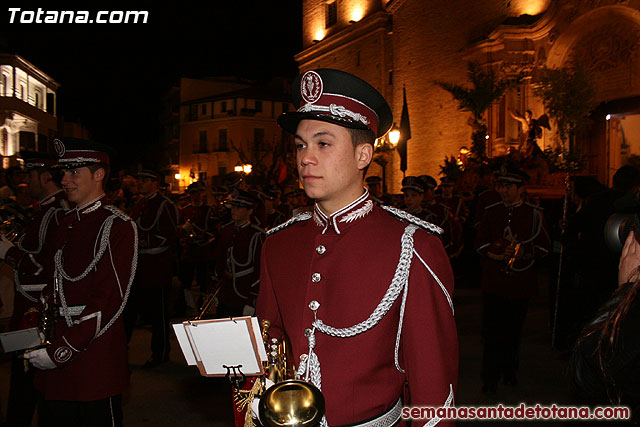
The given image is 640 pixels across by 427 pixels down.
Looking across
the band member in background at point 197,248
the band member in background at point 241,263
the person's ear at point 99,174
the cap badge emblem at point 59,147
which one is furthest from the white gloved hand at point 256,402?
the band member in background at point 197,248

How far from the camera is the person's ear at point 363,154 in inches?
90.7

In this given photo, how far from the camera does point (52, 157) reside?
17.3 ft

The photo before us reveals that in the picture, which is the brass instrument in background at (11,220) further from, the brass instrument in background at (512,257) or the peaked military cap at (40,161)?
the brass instrument in background at (512,257)

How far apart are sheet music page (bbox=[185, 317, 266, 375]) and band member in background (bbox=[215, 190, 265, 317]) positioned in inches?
159

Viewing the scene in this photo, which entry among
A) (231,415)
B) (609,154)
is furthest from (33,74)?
(231,415)

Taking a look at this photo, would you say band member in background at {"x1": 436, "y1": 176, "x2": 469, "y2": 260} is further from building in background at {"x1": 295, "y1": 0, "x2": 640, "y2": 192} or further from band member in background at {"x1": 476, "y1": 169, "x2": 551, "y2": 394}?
band member in background at {"x1": 476, "y1": 169, "x2": 551, "y2": 394}

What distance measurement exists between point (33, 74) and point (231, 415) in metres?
47.3

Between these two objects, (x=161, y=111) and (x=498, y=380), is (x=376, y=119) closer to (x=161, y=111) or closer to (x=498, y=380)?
(x=498, y=380)

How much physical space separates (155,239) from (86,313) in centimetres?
461

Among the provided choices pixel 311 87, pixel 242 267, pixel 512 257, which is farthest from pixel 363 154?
pixel 512 257

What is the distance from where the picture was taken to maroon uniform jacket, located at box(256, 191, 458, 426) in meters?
2.06

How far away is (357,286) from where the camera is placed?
219 cm

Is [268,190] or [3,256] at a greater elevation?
[268,190]

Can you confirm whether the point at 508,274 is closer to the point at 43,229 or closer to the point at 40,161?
the point at 43,229
